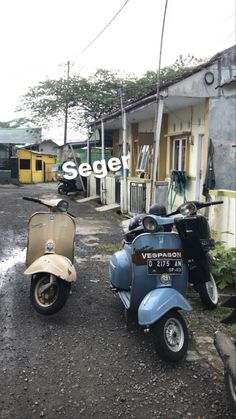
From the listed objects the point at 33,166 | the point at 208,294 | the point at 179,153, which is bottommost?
the point at 208,294

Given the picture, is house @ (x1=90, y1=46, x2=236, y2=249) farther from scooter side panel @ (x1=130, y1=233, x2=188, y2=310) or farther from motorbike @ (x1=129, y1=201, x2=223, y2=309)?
scooter side panel @ (x1=130, y1=233, x2=188, y2=310)

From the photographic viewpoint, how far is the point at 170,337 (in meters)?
3.31

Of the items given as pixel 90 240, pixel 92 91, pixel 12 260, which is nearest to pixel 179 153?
pixel 90 240

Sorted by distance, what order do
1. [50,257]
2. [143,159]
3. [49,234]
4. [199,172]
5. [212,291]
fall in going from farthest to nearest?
[143,159], [199,172], [49,234], [212,291], [50,257]

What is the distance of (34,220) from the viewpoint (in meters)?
4.81

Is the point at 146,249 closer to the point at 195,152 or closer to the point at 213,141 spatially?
the point at 213,141

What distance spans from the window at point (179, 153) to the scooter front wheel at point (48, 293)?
7.78 metres

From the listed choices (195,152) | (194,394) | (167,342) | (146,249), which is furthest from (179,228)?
(195,152)

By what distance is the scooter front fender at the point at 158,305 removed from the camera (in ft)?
10.5

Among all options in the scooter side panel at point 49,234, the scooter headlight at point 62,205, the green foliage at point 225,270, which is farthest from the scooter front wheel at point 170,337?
the scooter headlight at point 62,205

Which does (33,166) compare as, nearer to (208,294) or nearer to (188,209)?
(208,294)

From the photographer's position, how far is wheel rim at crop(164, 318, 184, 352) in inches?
129

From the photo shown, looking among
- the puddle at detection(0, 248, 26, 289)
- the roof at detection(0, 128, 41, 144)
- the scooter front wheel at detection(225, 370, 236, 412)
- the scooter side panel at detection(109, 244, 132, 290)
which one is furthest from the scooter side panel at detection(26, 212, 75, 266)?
the roof at detection(0, 128, 41, 144)

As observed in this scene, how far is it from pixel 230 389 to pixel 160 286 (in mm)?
1138
